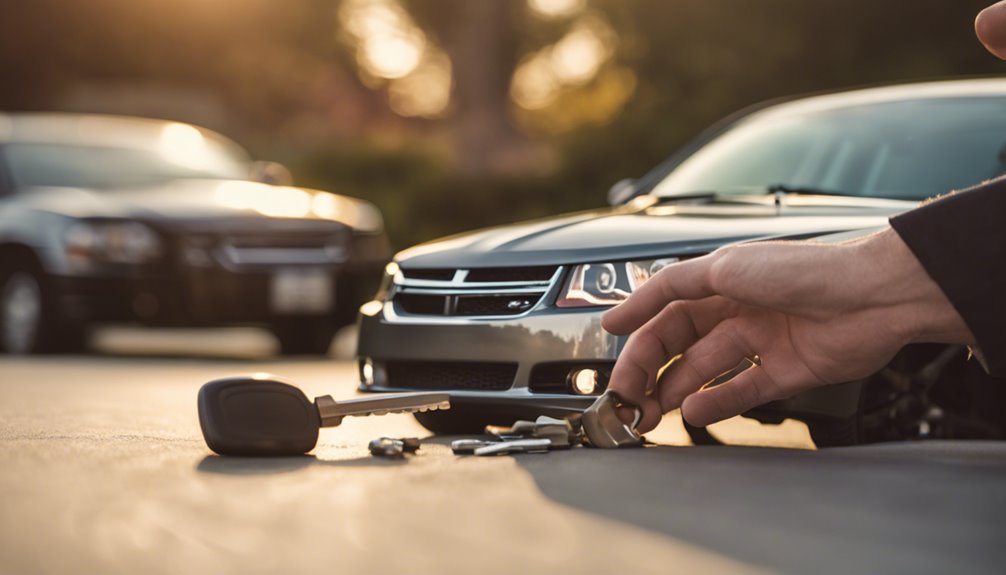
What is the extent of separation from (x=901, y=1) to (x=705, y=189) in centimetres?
1722

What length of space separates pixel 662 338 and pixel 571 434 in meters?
0.67

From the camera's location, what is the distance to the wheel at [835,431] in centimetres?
561

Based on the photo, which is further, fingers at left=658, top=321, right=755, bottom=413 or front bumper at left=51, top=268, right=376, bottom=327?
front bumper at left=51, top=268, right=376, bottom=327

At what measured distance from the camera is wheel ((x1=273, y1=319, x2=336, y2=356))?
11.8 metres

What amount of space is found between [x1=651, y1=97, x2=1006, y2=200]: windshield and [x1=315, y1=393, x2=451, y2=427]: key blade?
1844 mm

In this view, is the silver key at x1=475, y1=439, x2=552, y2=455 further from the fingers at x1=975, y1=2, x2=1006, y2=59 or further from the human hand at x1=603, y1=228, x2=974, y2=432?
the fingers at x1=975, y1=2, x2=1006, y2=59

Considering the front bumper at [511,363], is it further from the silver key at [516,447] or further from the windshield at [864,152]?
the windshield at [864,152]

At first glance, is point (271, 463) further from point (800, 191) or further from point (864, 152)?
point (864, 152)

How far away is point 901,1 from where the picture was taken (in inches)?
917

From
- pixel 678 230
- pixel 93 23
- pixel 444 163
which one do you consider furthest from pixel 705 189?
pixel 93 23

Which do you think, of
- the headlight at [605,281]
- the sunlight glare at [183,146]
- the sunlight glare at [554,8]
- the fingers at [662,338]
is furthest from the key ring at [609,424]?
the sunlight glare at [554,8]

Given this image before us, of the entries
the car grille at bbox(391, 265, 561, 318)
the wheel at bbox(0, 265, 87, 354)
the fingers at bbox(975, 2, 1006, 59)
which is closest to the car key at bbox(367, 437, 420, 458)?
the car grille at bbox(391, 265, 561, 318)

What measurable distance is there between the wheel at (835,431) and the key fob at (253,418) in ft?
5.55

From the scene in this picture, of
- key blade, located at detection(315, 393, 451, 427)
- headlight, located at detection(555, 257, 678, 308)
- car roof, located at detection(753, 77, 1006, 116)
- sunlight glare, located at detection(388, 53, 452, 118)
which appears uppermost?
car roof, located at detection(753, 77, 1006, 116)
